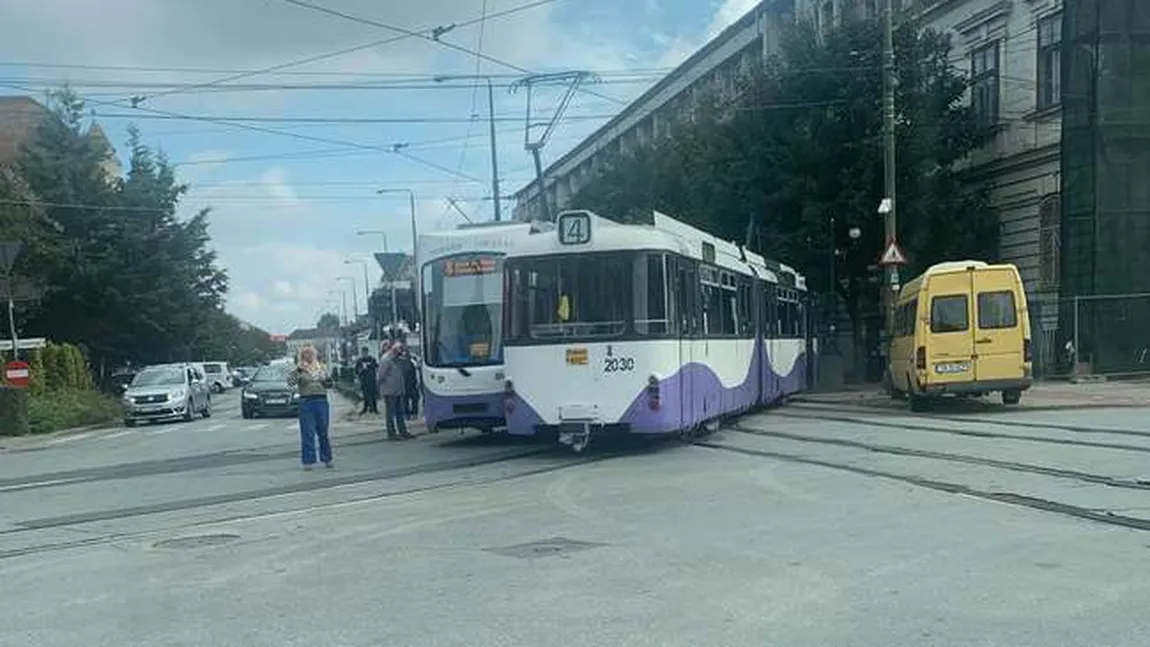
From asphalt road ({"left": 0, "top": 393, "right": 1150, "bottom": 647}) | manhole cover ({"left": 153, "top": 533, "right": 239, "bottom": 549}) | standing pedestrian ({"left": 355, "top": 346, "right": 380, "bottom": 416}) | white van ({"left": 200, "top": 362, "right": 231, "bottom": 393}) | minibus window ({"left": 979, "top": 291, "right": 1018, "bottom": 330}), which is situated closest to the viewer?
asphalt road ({"left": 0, "top": 393, "right": 1150, "bottom": 647})

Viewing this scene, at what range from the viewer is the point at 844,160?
106ft

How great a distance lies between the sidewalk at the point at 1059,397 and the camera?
2088 centimetres

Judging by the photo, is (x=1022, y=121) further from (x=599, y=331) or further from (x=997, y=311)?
(x=599, y=331)

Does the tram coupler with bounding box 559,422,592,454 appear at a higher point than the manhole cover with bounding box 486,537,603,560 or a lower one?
higher

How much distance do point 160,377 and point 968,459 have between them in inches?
1030

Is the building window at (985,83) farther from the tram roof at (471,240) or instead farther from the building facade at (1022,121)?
the tram roof at (471,240)

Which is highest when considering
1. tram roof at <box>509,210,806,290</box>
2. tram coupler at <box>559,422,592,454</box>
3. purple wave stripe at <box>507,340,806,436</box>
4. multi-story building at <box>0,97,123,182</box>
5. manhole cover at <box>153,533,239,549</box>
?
multi-story building at <box>0,97,123,182</box>

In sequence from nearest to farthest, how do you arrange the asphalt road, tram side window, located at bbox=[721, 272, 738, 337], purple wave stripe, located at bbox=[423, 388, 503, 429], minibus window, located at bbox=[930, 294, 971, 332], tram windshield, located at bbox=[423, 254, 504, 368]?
the asphalt road, purple wave stripe, located at bbox=[423, 388, 503, 429], tram windshield, located at bbox=[423, 254, 504, 368], tram side window, located at bbox=[721, 272, 738, 337], minibus window, located at bbox=[930, 294, 971, 332]

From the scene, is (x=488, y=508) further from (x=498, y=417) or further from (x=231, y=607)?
(x=498, y=417)

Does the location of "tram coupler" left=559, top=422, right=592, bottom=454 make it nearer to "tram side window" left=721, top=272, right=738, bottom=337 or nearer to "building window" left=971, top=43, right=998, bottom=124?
"tram side window" left=721, top=272, right=738, bottom=337

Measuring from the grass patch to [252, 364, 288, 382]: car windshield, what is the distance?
422 cm

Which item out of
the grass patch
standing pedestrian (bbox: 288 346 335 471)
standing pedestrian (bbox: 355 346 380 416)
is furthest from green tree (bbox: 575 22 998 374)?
standing pedestrian (bbox: 288 346 335 471)

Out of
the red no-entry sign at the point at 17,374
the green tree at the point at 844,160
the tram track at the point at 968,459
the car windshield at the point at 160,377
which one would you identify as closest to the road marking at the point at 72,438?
the red no-entry sign at the point at 17,374

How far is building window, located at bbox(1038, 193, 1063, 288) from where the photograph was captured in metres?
33.1
